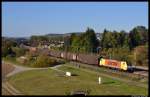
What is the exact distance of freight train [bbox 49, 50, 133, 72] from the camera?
44.7m

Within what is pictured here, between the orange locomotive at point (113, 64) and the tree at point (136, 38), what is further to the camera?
the tree at point (136, 38)

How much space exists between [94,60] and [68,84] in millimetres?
17458

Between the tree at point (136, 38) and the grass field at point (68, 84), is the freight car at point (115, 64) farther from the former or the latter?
the tree at point (136, 38)

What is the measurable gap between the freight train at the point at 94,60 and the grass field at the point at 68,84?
337 cm

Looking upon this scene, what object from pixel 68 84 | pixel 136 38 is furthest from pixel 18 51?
pixel 136 38

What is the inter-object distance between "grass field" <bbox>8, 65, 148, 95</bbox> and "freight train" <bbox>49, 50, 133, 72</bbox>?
3.37 m

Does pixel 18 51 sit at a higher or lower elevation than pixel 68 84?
higher

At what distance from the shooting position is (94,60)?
53.8 m

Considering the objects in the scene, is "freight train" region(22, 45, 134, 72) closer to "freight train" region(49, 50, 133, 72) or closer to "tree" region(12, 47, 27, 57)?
"freight train" region(49, 50, 133, 72)

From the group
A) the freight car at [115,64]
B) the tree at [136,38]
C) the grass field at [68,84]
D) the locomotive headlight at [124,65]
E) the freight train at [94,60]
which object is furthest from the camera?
the tree at [136,38]

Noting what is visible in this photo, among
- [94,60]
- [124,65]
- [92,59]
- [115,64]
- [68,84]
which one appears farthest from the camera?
[92,59]

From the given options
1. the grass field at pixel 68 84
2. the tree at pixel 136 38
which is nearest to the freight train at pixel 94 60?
the grass field at pixel 68 84

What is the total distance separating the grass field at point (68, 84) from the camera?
3081 centimetres

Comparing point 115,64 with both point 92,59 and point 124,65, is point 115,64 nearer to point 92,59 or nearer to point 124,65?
point 124,65
